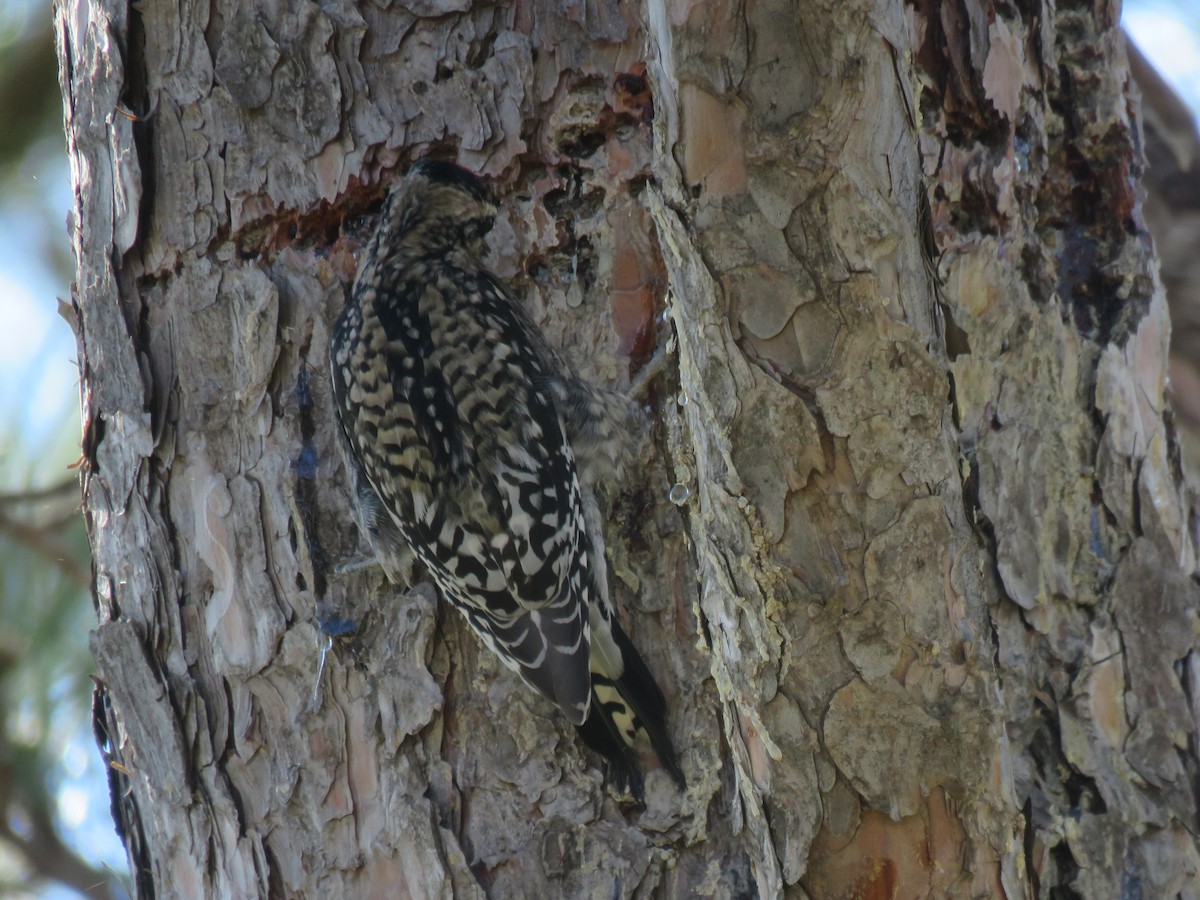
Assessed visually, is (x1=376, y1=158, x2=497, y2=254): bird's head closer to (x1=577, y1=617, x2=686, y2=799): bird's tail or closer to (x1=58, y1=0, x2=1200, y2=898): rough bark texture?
(x1=58, y1=0, x2=1200, y2=898): rough bark texture

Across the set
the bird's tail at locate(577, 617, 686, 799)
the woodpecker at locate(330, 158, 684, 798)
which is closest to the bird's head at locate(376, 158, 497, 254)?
the woodpecker at locate(330, 158, 684, 798)

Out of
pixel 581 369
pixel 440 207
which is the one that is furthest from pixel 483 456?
pixel 440 207

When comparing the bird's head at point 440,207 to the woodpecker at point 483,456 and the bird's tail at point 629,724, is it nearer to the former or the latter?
the woodpecker at point 483,456

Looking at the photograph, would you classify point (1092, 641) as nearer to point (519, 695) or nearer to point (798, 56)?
point (519, 695)

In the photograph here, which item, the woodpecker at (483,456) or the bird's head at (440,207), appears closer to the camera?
the woodpecker at (483,456)

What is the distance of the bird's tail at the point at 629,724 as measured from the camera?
2.30 metres

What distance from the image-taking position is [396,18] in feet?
8.35

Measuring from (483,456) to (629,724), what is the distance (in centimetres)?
76

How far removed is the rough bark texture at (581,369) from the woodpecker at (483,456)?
0.07 meters

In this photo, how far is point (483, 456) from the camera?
2.73 meters

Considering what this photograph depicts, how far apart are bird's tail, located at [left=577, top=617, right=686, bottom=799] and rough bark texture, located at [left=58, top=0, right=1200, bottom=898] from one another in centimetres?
4

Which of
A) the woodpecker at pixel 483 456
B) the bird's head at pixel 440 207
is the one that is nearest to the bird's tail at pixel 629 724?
the woodpecker at pixel 483 456

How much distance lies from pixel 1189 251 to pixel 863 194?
2.64 metres

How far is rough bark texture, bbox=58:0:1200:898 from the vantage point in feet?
7.52
